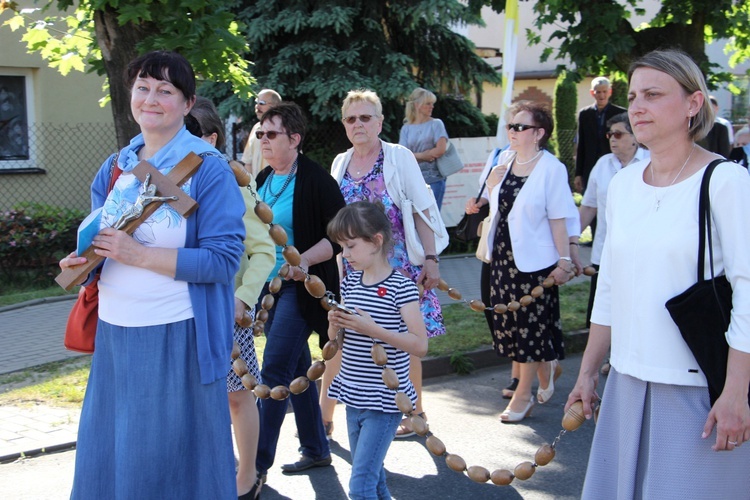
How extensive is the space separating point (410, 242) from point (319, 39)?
7827 millimetres

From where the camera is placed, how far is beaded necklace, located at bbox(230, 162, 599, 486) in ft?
12.1

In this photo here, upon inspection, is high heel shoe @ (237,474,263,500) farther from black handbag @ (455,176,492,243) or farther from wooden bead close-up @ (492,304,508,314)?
black handbag @ (455,176,492,243)

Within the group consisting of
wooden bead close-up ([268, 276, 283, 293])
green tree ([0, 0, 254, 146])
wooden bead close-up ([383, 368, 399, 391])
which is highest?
green tree ([0, 0, 254, 146])

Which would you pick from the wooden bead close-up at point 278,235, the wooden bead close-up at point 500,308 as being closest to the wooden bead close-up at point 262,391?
the wooden bead close-up at point 278,235

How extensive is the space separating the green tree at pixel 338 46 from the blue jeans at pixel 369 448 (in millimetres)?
8649

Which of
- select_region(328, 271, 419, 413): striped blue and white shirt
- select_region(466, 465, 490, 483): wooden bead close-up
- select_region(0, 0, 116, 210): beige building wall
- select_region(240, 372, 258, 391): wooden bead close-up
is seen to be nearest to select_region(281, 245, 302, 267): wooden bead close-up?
select_region(328, 271, 419, 413): striped blue and white shirt

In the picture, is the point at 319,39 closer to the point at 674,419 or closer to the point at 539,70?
the point at 674,419

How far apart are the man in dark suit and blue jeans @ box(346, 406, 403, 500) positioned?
797cm

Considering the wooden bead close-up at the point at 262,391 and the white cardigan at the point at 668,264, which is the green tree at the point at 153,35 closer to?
the wooden bead close-up at the point at 262,391

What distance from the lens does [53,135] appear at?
13922 millimetres

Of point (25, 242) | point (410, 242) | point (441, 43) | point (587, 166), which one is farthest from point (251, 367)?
point (441, 43)

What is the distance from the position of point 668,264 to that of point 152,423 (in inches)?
74.1

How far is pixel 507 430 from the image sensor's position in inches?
239

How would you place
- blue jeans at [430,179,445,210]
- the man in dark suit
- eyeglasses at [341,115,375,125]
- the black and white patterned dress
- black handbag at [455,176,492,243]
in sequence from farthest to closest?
1. the man in dark suit
2. blue jeans at [430,179,445,210]
3. black handbag at [455,176,492,243]
4. the black and white patterned dress
5. eyeglasses at [341,115,375,125]
